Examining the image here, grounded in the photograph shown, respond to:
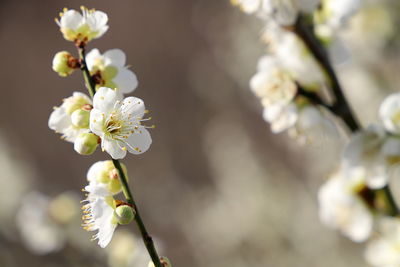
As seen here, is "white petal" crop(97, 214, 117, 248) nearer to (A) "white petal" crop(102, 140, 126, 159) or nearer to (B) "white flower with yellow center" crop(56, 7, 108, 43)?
(A) "white petal" crop(102, 140, 126, 159)

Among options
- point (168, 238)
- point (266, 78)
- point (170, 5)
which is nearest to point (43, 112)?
point (170, 5)

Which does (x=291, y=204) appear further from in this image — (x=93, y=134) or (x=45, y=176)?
(x=45, y=176)

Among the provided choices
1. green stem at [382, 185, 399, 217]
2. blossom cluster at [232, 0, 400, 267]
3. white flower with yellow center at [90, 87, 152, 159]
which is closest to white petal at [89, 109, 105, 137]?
white flower with yellow center at [90, 87, 152, 159]

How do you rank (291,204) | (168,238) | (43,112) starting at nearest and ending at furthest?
(291,204) < (168,238) < (43,112)

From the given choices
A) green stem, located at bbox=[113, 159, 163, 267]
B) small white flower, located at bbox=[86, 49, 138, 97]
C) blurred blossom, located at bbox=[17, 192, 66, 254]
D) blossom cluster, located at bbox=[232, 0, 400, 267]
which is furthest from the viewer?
blurred blossom, located at bbox=[17, 192, 66, 254]

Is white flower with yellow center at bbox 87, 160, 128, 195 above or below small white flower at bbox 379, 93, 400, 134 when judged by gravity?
above

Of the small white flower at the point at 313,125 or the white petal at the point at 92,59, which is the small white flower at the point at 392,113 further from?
the white petal at the point at 92,59
